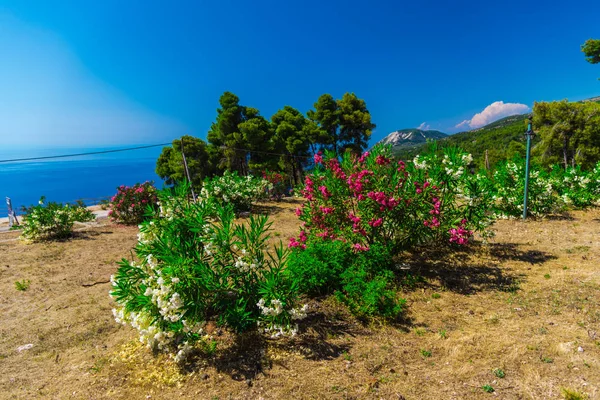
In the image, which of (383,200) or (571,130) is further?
(571,130)

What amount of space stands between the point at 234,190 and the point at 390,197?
28.6 ft

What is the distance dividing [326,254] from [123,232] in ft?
32.4

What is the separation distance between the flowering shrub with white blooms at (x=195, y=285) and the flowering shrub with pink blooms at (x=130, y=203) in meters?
9.30

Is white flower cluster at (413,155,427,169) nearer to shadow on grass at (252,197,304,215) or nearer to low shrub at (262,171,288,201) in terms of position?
shadow on grass at (252,197,304,215)

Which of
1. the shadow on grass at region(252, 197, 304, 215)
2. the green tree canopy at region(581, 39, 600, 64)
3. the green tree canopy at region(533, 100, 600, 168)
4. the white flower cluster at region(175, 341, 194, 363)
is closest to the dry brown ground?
the white flower cluster at region(175, 341, 194, 363)

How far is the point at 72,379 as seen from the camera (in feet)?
11.7

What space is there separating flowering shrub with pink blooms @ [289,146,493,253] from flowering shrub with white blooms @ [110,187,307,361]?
1.72m

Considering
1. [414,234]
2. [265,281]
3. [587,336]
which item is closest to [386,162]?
[414,234]

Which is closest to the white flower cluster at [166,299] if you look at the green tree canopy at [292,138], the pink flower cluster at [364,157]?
the pink flower cluster at [364,157]

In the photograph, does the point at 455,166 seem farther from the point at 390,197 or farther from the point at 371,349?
the point at 371,349

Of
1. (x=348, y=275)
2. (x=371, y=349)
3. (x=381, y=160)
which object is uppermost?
(x=381, y=160)

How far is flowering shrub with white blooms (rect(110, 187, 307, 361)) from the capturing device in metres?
3.41

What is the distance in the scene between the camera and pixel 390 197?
511 cm

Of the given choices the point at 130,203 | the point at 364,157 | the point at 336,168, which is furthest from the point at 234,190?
the point at 364,157
